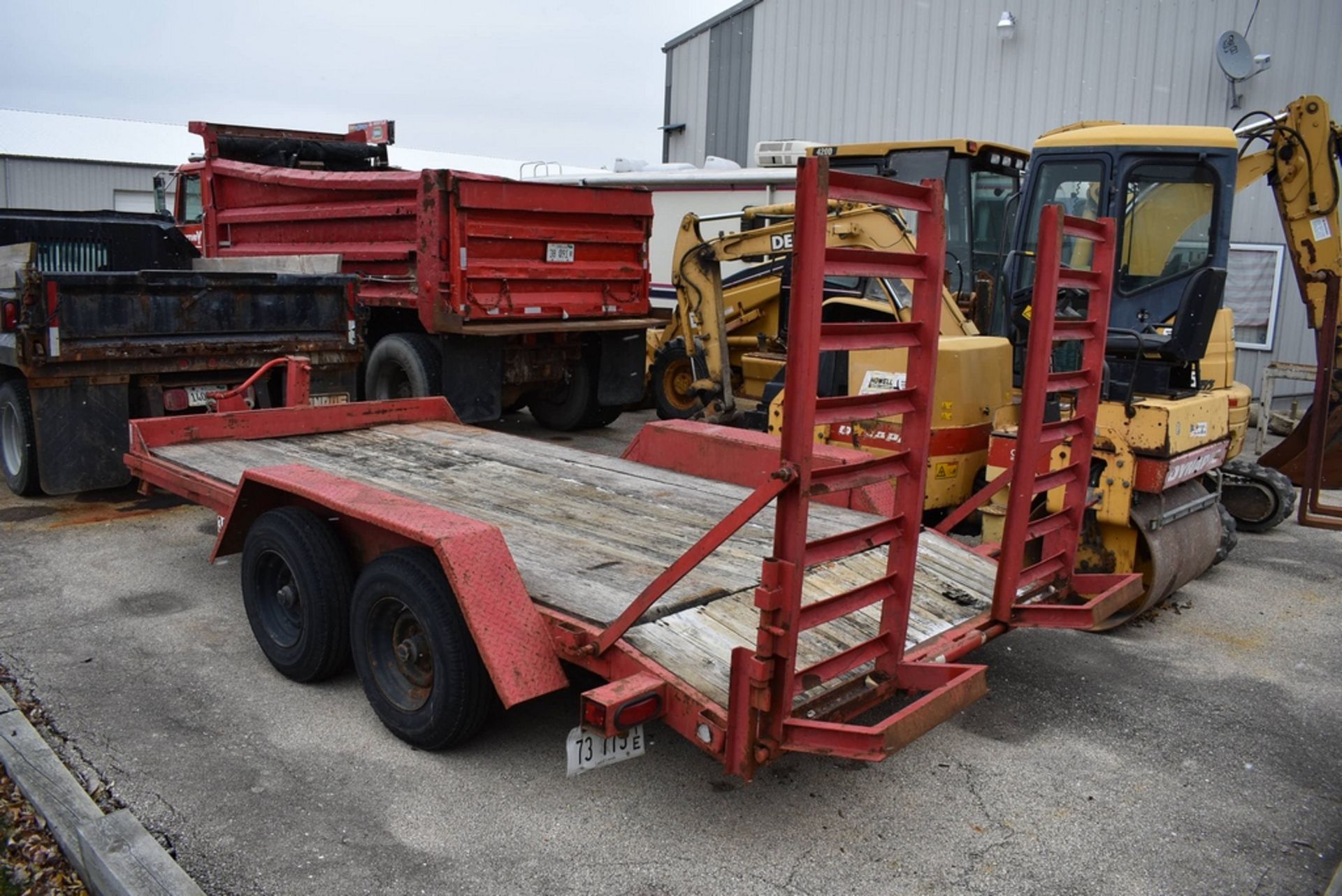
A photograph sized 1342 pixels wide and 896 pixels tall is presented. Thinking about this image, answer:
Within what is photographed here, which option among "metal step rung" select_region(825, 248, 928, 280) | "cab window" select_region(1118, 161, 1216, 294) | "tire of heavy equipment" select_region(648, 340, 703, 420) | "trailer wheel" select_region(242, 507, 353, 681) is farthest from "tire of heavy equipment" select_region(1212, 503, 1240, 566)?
"tire of heavy equipment" select_region(648, 340, 703, 420)

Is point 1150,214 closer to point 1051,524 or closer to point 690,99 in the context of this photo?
point 1051,524

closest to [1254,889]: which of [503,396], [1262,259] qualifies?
[503,396]

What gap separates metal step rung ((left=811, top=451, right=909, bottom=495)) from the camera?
114 inches

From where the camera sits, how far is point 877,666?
352 cm

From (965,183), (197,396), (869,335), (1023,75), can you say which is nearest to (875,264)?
(869,335)

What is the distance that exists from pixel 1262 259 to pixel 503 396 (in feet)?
27.9

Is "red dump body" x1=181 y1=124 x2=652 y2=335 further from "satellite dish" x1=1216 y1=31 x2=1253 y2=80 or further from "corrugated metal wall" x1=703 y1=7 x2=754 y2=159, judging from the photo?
"corrugated metal wall" x1=703 y1=7 x2=754 y2=159

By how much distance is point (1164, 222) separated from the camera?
6211 millimetres

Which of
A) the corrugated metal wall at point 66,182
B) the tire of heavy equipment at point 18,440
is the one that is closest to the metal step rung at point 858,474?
the tire of heavy equipment at point 18,440

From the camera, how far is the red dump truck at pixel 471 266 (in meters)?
8.80

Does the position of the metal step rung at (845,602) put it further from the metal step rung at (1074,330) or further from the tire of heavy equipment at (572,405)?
the tire of heavy equipment at (572,405)

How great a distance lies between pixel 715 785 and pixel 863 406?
59.8 inches

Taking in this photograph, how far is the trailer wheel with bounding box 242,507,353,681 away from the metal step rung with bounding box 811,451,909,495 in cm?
214

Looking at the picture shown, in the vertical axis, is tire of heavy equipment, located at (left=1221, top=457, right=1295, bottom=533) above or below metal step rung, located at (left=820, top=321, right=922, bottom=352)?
below
